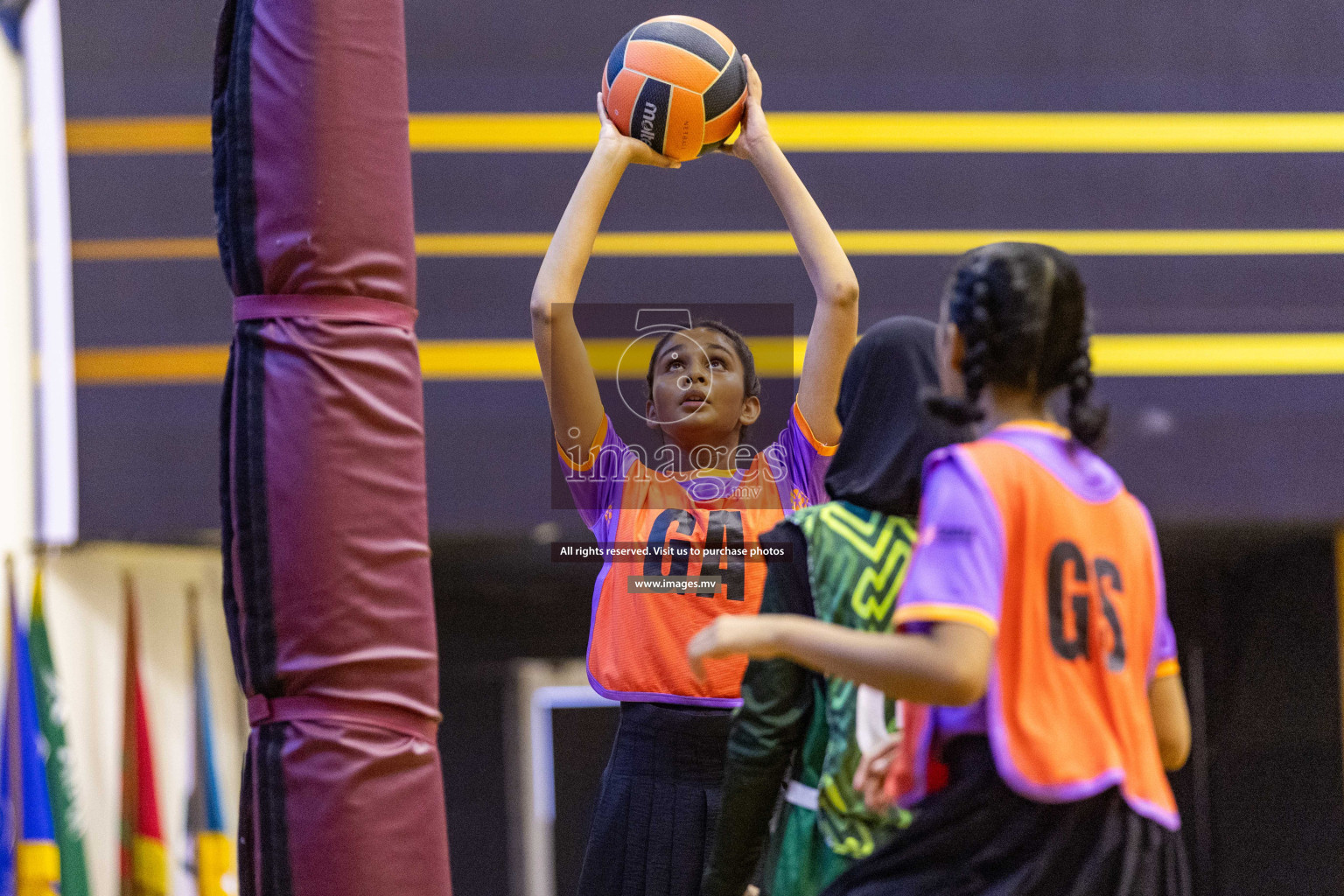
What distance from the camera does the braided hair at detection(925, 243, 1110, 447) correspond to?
190 cm

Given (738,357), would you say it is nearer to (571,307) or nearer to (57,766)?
(571,307)

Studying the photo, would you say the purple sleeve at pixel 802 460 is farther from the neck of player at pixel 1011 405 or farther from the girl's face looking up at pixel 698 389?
the neck of player at pixel 1011 405

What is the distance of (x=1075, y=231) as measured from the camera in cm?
726

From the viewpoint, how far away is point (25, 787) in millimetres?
7012

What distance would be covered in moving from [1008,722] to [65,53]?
23.4ft

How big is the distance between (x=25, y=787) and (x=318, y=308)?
18.9ft

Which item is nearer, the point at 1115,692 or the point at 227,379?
the point at 1115,692

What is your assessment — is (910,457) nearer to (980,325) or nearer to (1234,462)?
(980,325)

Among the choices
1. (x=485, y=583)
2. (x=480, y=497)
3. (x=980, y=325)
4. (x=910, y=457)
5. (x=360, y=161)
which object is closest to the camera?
(x=980, y=325)

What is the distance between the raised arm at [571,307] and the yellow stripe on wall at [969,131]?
4.20 meters

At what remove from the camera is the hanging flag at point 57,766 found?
703 centimetres

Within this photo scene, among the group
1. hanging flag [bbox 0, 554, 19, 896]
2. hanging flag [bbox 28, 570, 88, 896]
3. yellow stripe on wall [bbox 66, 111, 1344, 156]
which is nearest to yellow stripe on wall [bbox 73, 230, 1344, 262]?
yellow stripe on wall [bbox 66, 111, 1344, 156]

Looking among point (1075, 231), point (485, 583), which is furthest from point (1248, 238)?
point (485, 583)

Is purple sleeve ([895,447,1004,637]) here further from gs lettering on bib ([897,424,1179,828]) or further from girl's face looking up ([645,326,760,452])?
girl's face looking up ([645,326,760,452])
